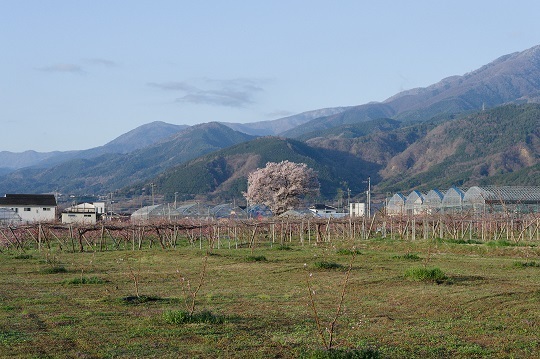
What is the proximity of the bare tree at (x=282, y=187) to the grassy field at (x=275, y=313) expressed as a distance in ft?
158

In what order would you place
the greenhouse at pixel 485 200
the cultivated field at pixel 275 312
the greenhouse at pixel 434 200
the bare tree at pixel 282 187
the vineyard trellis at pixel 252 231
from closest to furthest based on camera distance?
the cultivated field at pixel 275 312, the vineyard trellis at pixel 252 231, the greenhouse at pixel 485 200, the greenhouse at pixel 434 200, the bare tree at pixel 282 187

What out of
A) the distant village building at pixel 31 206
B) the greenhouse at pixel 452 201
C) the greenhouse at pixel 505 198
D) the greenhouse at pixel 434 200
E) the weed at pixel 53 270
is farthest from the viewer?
the distant village building at pixel 31 206

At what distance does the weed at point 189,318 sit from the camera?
11.2 metres

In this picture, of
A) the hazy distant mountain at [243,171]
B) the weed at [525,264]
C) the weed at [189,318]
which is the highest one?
the hazy distant mountain at [243,171]

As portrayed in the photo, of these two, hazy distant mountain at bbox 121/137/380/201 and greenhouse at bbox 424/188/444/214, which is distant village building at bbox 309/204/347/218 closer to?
greenhouse at bbox 424/188/444/214

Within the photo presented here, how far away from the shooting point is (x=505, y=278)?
60.8 ft

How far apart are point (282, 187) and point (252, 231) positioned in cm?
2446

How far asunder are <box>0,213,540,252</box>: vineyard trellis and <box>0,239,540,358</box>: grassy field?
15.5 metres

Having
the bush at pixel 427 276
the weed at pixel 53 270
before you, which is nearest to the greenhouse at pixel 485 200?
the weed at pixel 53 270

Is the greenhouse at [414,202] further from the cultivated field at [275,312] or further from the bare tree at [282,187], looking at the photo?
the cultivated field at [275,312]

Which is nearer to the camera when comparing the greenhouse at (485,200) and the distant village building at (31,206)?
the greenhouse at (485,200)

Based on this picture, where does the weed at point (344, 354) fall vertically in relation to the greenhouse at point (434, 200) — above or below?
above

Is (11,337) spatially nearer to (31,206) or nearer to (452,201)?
(452,201)

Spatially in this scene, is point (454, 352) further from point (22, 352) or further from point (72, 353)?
point (22, 352)
